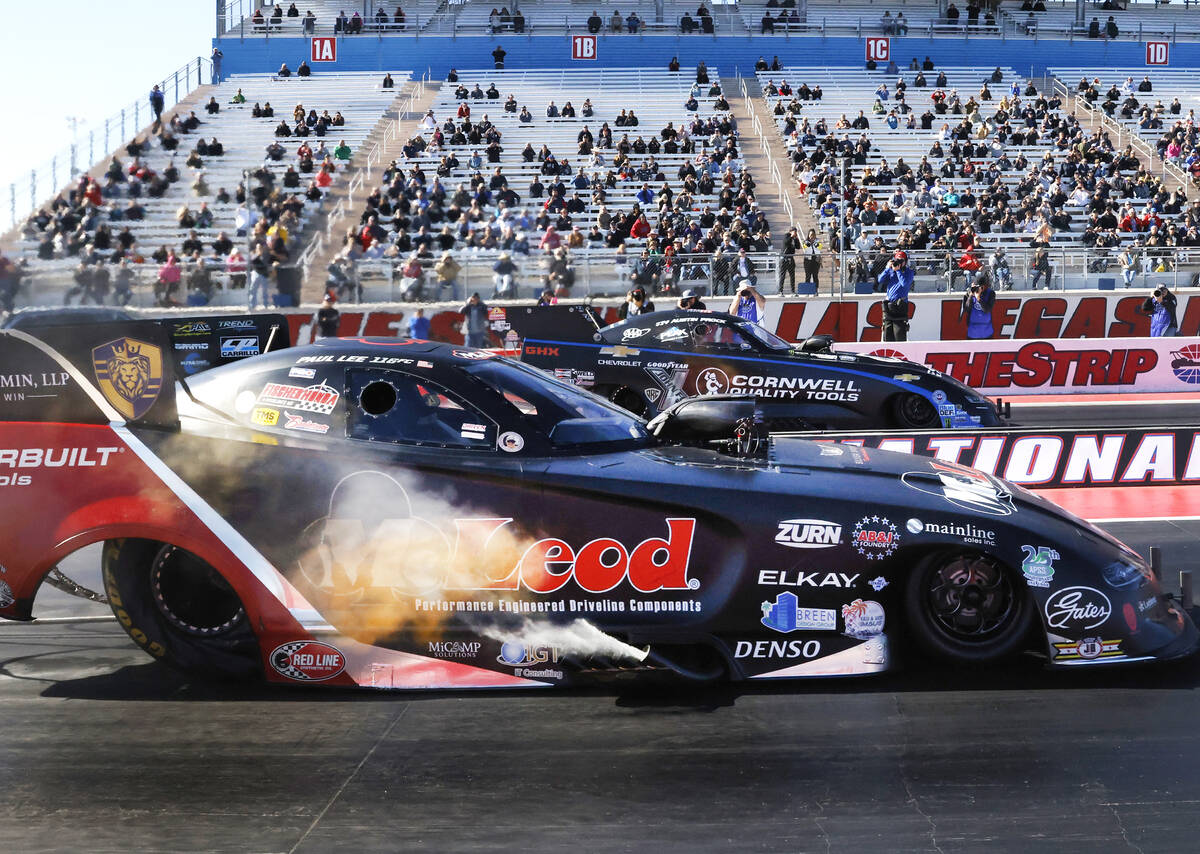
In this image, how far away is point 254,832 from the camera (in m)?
4.31

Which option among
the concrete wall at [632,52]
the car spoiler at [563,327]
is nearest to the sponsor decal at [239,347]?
the car spoiler at [563,327]

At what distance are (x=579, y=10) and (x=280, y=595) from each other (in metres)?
40.2

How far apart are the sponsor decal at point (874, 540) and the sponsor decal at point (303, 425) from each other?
7.89ft

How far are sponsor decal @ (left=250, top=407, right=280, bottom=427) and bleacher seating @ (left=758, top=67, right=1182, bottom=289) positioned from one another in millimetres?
17702

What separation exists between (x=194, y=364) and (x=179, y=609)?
1.23 m

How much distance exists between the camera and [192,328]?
21.1 ft

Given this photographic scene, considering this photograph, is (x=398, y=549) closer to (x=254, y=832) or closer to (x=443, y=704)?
(x=443, y=704)

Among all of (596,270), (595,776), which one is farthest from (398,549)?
(596,270)

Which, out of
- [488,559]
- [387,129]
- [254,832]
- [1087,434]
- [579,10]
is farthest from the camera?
[579,10]

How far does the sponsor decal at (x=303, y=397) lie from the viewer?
5762 mm

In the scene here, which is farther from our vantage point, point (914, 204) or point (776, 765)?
point (914, 204)

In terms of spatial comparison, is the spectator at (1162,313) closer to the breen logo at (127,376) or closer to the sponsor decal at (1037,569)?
the sponsor decal at (1037,569)

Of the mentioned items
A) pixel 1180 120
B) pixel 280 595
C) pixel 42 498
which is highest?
pixel 1180 120

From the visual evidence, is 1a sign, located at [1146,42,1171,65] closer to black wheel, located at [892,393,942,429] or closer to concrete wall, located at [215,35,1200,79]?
concrete wall, located at [215,35,1200,79]
